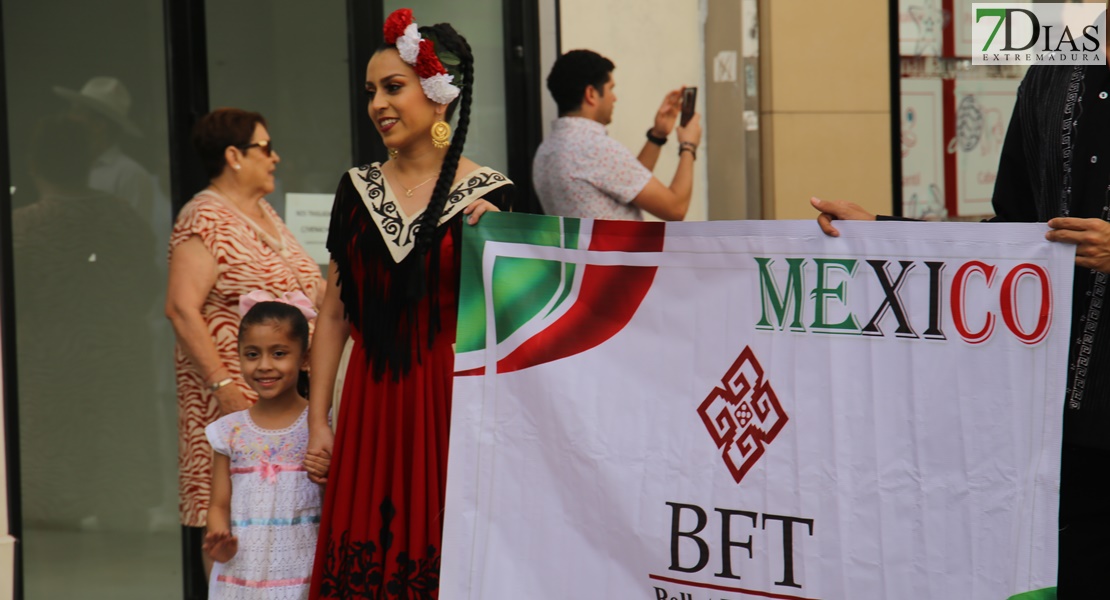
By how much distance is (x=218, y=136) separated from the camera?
4.96 metres

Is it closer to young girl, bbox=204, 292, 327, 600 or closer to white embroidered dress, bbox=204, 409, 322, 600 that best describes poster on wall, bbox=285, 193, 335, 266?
young girl, bbox=204, 292, 327, 600

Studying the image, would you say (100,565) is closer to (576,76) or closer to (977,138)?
(576,76)

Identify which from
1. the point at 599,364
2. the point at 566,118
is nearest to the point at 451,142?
the point at 599,364

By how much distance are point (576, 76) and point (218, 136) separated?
1.75 metres

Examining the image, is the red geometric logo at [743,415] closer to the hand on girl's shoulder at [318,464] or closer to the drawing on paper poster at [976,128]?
the hand on girl's shoulder at [318,464]

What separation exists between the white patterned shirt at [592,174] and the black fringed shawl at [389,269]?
223 centimetres

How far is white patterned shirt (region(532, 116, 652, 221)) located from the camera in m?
5.81

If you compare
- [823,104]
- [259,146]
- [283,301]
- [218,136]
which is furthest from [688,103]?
[283,301]

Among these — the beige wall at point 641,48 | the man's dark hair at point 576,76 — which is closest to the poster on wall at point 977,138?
the beige wall at point 641,48

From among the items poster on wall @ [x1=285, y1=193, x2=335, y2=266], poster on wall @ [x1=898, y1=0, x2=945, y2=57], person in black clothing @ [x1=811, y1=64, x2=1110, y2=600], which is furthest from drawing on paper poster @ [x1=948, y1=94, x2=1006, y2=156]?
person in black clothing @ [x1=811, y1=64, x2=1110, y2=600]

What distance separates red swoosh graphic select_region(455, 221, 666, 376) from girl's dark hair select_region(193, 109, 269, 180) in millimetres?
1985

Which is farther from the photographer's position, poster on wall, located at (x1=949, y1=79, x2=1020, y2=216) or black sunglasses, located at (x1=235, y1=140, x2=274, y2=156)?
poster on wall, located at (x1=949, y1=79, x2=1020, y2=216)

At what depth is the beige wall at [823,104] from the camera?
23.3 feet

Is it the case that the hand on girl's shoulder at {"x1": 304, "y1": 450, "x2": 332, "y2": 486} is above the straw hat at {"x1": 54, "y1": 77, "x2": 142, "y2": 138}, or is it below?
below
